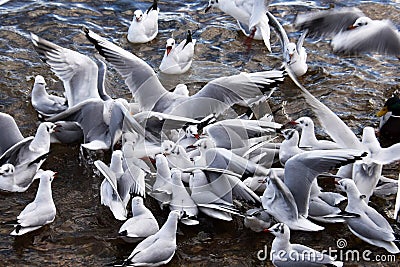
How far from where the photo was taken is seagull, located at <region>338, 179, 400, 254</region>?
6281 millimetres

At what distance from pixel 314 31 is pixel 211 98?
80.7 inches

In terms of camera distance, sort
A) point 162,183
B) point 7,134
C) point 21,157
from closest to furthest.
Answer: point 162,183 → point 21,157 → point 7,134

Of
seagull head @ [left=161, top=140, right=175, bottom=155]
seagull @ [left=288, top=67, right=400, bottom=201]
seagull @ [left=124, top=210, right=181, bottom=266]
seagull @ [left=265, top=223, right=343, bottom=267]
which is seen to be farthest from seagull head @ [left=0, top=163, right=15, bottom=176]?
seagull @ [left=288, top=67, right=400, bottom=201]

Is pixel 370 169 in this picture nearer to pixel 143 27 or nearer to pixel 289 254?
pixel 289 254

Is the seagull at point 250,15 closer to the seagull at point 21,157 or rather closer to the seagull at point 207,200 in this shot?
the seagull at point 207,200

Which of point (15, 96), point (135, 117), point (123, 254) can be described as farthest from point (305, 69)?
point (123, 254)

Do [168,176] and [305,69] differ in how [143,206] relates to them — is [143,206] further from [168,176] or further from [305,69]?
[305,69]

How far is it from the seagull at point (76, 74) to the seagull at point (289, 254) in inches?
113

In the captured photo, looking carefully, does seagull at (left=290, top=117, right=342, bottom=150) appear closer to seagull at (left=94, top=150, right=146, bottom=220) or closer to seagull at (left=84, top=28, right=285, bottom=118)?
seagull at (left=84, top=28, right=285, bottom=118)

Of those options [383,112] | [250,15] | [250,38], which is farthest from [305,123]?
[250,15]

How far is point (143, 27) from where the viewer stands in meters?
10.2

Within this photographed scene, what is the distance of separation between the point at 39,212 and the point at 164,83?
11.6 feet

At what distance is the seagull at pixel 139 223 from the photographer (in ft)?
20.1

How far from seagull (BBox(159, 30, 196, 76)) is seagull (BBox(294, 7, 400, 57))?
143cm
